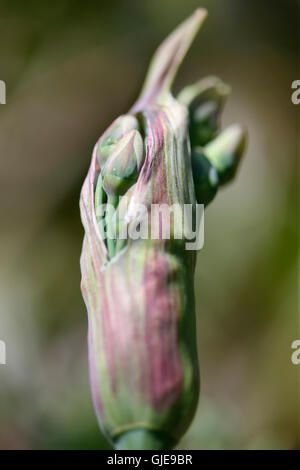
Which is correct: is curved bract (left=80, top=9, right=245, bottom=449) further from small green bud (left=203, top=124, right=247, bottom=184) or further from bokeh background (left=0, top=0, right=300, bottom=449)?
bokeh background (left=0, top=0, right=300, bottom=449)

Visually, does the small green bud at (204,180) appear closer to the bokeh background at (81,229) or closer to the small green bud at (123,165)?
the small green bud at (123,165)

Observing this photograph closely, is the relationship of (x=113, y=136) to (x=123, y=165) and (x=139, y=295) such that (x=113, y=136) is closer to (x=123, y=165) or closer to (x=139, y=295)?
(x=123, y=165)

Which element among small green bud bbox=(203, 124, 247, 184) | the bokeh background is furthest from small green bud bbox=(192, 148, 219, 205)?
the bokeh background

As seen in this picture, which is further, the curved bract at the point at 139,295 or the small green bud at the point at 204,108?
the small green bud at the point at 204,108

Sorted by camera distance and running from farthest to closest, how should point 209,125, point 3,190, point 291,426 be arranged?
point 3,190 < point 291,426 < point 209,125

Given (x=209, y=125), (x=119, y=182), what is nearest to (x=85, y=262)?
(x=119, y=182)

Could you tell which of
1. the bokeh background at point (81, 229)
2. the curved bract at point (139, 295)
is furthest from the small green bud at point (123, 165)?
the bokeh background at point (81, 229)

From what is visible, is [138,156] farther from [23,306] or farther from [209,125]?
[23,306]
